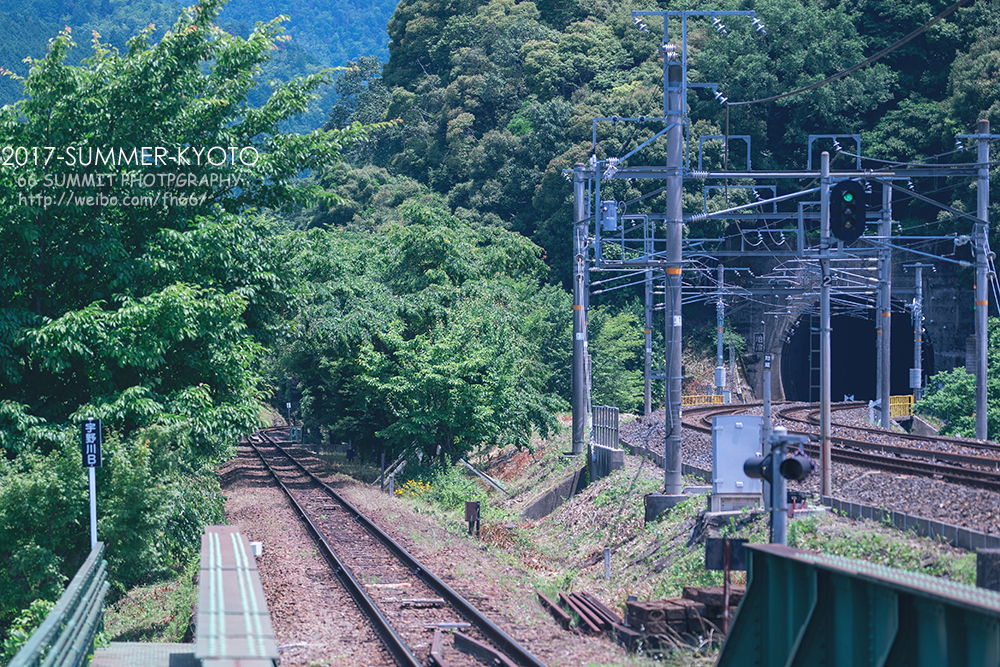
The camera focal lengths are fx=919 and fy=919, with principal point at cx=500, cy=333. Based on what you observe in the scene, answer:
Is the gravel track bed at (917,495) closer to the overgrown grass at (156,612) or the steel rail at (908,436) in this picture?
the steel rail at (908,436)

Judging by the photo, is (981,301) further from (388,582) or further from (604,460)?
(388,582)

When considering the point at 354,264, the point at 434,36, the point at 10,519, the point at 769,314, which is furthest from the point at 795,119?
the point at 10,519

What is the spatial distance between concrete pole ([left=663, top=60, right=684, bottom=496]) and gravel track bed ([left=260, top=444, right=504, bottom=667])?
5.40m

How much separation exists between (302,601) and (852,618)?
8.62 metres

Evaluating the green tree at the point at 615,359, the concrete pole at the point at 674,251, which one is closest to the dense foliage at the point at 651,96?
the green tree at the point at 615,359

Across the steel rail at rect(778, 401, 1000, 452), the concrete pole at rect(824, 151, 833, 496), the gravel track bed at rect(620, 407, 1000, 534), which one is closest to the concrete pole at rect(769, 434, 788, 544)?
the gravel track bed at rect(620, 407, 1000, 534)

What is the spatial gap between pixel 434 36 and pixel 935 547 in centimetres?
7920

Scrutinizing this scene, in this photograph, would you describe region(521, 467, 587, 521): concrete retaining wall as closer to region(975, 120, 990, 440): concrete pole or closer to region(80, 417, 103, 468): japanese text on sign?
region(975, 120, 990, 440): concrete pole

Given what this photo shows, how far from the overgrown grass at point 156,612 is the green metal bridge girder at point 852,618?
7.14 metres

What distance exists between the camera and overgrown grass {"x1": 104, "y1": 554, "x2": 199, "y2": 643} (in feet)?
43.4

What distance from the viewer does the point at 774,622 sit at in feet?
26.8

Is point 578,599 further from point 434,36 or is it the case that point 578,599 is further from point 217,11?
point 434,36

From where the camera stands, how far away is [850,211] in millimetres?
15914

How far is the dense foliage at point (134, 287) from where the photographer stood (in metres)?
13.6
